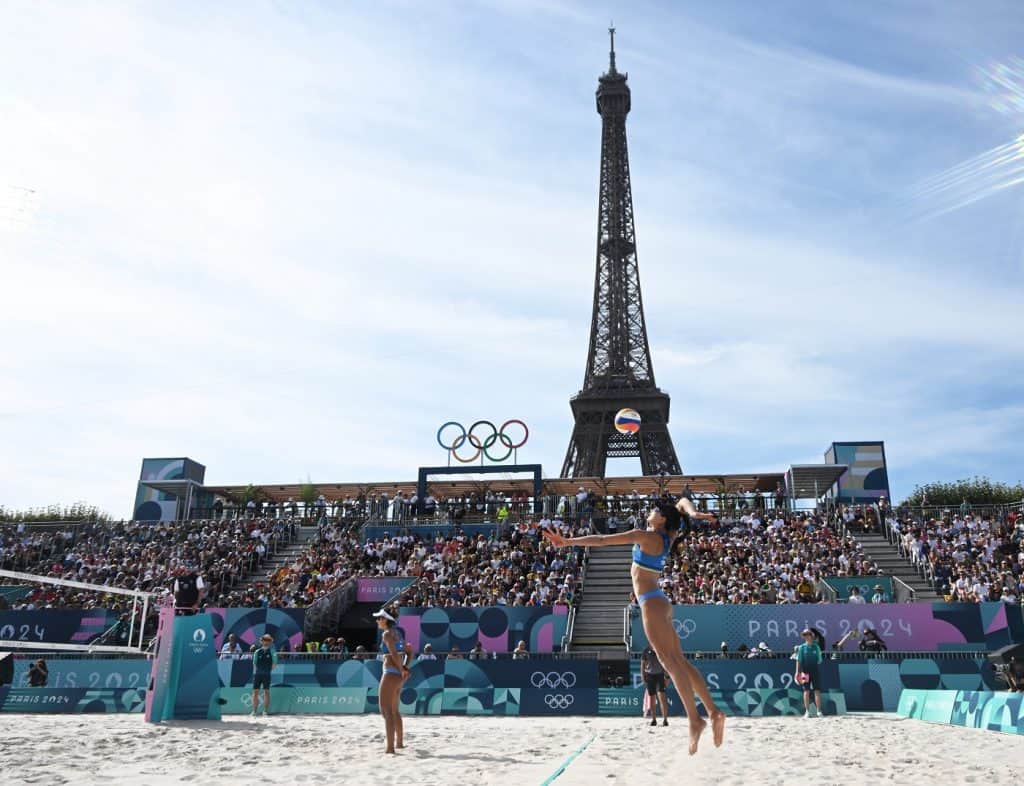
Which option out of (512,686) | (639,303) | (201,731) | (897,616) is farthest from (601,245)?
(201,731)

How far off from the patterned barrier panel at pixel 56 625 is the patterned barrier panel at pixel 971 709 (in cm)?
2430

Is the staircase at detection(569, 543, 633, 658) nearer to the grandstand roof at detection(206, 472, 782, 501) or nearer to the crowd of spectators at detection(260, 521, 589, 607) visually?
the crowd of spectators at detection(260, 521, 589, 607)

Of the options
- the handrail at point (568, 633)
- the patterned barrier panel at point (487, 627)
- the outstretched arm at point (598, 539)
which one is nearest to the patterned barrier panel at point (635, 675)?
the handrail at point (568, 633)

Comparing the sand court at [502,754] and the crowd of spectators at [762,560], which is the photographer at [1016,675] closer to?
the sand court at [502,754]

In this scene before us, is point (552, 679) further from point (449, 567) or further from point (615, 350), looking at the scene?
point (615, 350)

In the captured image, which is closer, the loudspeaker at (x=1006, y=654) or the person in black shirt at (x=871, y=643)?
the loudspeaker at (x=1006, y=654)

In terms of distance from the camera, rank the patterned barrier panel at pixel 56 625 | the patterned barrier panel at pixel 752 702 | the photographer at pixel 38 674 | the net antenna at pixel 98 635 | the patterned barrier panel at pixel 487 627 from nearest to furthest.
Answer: the net antenna at pixel 98 635, the patterned barrier panel at pixel 752 702, the photographer at pixel 38 674, the patterned barrier panel at pixel 487 627, the patterned barrier panel at pixel 56 625

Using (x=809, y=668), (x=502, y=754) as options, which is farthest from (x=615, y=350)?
(x=502, y=754)

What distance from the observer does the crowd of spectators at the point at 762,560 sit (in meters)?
26.3

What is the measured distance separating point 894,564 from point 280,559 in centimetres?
2275

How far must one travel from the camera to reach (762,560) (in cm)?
2859

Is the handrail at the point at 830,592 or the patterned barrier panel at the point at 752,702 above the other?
the handrail at the point at 830,592

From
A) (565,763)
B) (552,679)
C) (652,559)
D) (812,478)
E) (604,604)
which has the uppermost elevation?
(812,478)

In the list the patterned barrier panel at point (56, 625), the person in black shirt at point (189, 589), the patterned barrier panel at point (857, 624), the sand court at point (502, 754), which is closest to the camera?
the sand court at point (502, 754)
